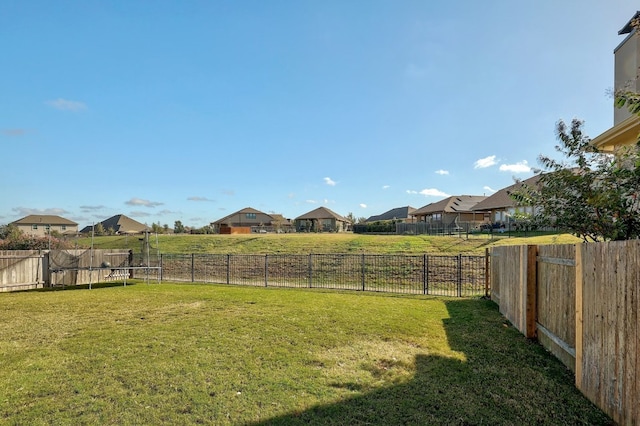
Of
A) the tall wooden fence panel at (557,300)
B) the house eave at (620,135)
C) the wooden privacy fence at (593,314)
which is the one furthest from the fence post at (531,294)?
the house eave at (620,135)

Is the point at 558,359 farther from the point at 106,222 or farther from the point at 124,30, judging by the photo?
the point at 106,222

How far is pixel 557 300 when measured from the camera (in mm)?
4879

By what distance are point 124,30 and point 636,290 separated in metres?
12.6

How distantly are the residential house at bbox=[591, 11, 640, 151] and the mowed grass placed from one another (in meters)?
5.11

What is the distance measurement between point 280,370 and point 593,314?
3.56m

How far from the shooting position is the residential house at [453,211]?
41.5 metres

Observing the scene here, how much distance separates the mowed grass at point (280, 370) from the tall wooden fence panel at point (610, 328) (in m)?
0.26

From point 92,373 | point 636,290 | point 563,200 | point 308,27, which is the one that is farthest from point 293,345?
point 308,27

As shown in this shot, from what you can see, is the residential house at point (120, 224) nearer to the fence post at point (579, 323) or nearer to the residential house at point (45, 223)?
the residential house at point (45, 223)

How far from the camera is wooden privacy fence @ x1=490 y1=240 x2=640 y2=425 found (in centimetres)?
290

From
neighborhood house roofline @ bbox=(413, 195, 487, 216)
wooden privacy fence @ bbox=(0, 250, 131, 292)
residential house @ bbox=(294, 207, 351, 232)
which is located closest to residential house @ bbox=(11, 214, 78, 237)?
residential house @ bbox=(294, 207, 351, 232)

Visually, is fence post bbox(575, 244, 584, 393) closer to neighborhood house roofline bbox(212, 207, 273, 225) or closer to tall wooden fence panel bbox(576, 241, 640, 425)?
tall wooden fence panel bbox(576, 241, 640, 425)

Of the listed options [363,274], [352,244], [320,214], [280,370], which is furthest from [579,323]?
[320,214]

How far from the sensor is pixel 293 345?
5.65 metres
